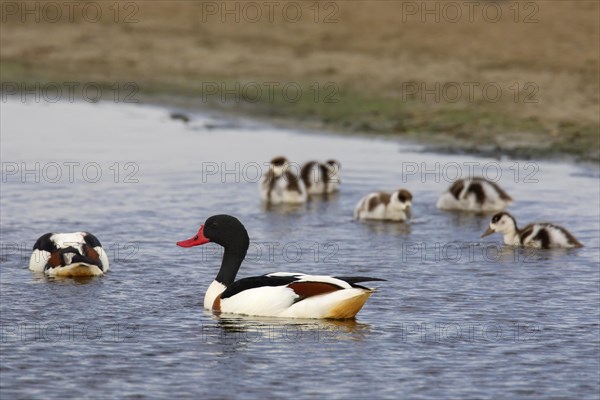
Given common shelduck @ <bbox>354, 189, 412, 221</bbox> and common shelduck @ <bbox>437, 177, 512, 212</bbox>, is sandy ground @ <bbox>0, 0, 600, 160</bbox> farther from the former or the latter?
common shelduck @ <bbox>354, 189, 412, 221</bbox>

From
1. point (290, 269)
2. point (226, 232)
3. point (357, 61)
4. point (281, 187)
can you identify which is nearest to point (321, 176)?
point (281, 187)

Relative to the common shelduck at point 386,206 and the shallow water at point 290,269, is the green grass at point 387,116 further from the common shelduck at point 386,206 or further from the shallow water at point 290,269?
the common shelduck at point 386,206

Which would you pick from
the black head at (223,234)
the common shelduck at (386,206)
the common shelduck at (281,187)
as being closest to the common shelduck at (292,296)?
the black head at (223,234)

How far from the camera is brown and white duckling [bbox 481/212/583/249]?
13.2 metres

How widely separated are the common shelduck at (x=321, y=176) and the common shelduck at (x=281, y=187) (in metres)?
0.18

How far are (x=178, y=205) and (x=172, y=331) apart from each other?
231 inches

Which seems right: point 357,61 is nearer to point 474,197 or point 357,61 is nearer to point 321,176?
point 321,176

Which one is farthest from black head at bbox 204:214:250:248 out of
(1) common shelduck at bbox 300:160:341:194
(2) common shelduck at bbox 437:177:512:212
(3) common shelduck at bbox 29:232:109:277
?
(1) common shelduck at bbox 300:160:341:194

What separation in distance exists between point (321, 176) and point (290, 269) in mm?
4471

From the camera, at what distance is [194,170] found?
18.3 m

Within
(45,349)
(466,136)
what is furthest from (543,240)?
(466,136)

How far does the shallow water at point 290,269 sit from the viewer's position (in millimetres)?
8727

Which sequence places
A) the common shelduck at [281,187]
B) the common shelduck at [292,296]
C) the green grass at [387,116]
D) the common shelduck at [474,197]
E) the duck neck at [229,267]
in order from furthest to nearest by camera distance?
the green grass at [387,116], the common shelduck at [281,187], the common shelduck at [474,197], the duck neck at [229,267], the common shelduck at [292,296]

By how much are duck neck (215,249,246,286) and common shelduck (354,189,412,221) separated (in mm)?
4125
